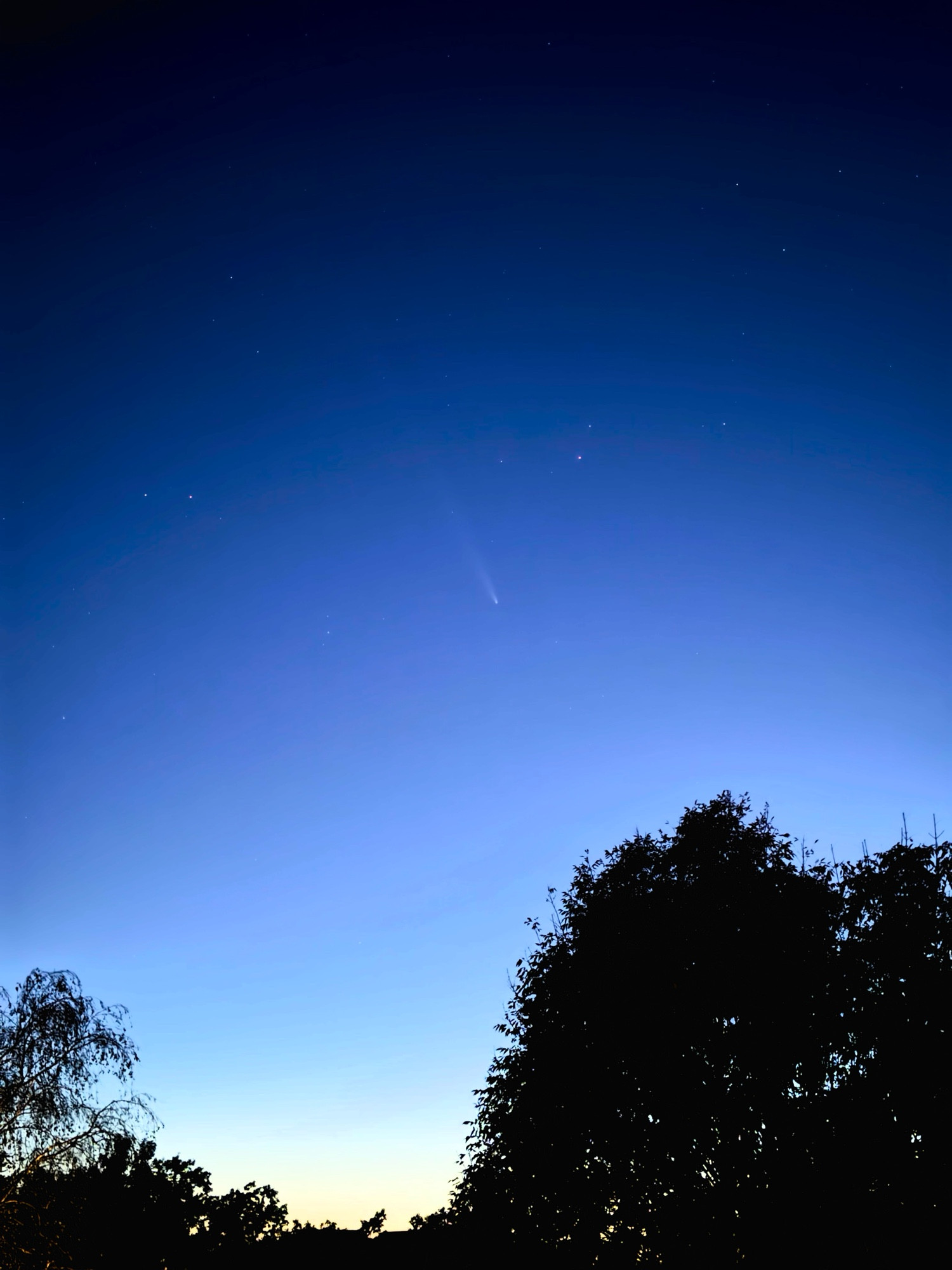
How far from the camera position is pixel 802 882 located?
84.7 feet

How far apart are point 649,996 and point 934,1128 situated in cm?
793

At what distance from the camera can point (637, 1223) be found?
916 inches

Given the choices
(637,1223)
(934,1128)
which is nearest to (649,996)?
(637,1223)

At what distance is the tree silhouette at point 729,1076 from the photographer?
65.6 feet

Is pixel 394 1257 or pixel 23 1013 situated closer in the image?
pixel 23 1013

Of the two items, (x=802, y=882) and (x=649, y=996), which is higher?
(x=802, y=882)

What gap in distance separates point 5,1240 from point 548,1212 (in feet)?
45.7

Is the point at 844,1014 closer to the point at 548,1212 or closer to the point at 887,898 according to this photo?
the point at 887,898

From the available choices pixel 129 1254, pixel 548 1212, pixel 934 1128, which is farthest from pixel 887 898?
pixel 129 1254

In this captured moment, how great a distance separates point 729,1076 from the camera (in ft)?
78.8

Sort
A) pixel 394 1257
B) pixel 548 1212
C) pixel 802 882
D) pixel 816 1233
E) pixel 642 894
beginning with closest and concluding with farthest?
pixel 816 1233 → pixel 548 1212 → pixel 802 882 → pixel 642 894 → pixel 394 1257

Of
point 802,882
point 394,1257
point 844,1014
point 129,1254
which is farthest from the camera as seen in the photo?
point 394,1257

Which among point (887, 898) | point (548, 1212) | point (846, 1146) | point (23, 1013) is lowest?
point (548, 1212)

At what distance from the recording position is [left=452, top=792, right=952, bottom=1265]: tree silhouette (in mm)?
20000
